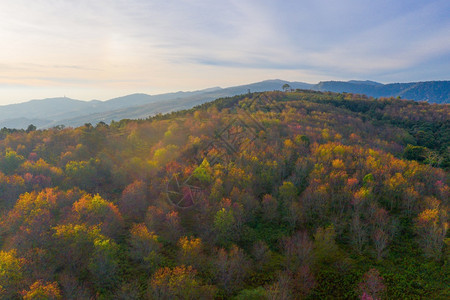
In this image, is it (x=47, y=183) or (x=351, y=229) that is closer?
(x=351, y=229)

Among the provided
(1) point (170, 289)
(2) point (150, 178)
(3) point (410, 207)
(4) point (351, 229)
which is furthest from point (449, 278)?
(2) point (150, 178)

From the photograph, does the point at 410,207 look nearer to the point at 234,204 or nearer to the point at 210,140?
the point at 234,204

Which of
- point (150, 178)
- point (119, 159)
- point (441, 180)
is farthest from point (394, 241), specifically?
point (119, 159)

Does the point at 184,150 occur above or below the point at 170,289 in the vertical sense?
above

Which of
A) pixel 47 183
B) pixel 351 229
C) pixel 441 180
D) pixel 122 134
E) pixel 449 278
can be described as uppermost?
pixel 122 134

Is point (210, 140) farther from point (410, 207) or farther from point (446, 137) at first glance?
point (446, 137)

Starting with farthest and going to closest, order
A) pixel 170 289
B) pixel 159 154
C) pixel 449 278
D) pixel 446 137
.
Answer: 1. pixel 446 137
2. pixel 159 154
3. pixel 449 278
4. pixel 170 289

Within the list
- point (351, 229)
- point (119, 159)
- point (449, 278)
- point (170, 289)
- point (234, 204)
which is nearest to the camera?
point (170, 289)
